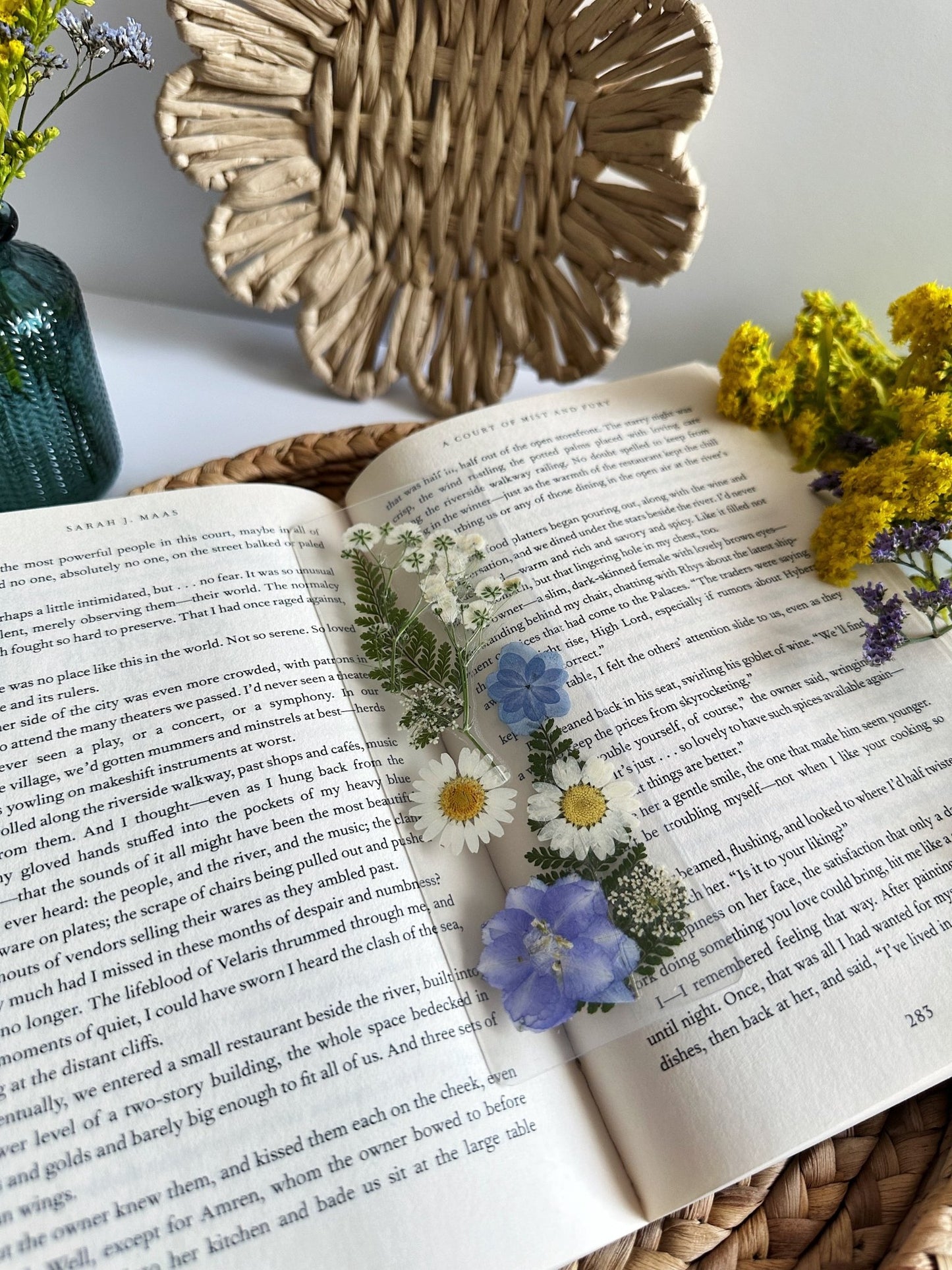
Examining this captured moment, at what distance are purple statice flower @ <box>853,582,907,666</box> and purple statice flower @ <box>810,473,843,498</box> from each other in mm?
96

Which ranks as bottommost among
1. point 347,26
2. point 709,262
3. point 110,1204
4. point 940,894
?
point 110,1204

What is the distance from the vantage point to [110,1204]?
42 centimetres

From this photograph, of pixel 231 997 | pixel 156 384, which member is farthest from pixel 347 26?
pixel 231 997

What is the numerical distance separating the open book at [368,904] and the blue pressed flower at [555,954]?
18 millimetres

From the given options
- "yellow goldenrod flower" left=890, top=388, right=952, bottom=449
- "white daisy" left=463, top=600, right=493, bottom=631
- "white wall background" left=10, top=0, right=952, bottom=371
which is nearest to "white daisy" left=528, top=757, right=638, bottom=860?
"white daisy" left=463, top=600, right=493, bottom=631

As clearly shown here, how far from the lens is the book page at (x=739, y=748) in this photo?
1.54ft

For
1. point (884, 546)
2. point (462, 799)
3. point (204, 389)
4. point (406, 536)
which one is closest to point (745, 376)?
point (884, 546)

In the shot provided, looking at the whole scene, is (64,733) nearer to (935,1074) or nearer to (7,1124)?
(7,1124)

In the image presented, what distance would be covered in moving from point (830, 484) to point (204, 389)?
1.91 ft

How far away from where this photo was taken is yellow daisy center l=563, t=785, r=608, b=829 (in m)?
0.53

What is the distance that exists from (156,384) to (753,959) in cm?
73

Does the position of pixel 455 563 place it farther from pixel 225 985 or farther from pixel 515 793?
pixel 225 985

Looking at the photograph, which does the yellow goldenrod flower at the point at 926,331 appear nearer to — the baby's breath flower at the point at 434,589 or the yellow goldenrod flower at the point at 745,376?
the yellow goldenrod flower at the point at 745,376

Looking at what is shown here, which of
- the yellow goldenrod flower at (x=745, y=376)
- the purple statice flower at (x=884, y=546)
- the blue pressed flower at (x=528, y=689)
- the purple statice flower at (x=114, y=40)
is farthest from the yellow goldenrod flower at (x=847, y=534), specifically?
the purple statice flower at (x=114, y=40)
